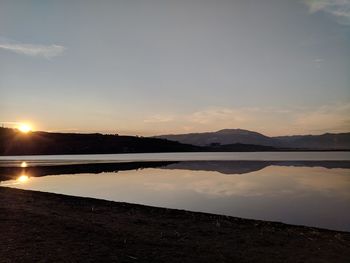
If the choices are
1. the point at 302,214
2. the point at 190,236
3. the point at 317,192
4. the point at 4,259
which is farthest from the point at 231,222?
the point at 317,192

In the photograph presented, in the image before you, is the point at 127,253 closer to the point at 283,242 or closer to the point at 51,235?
the point at 51,235

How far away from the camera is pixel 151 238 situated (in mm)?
15078

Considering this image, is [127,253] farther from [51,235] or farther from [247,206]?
[247,206]

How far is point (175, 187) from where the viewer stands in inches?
1614

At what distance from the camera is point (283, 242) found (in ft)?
49.5

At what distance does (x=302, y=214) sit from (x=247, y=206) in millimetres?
4461

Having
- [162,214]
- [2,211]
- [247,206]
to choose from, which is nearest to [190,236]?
[162,214]

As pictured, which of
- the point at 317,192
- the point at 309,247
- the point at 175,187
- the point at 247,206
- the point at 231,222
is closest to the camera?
the point at 309,247

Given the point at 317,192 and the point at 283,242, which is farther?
the point at 317,192

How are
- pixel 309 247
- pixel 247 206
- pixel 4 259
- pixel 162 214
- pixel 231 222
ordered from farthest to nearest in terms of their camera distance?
pixel 247 206
pixel 162 214
pixel 231 222
pixel 309 247
pixel 4 259

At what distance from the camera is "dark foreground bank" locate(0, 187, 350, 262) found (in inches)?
495

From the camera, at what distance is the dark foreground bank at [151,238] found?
495 inches

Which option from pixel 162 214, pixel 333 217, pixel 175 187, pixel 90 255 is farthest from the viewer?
pixel 175 187

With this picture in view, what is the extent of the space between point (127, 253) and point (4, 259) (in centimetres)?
367
